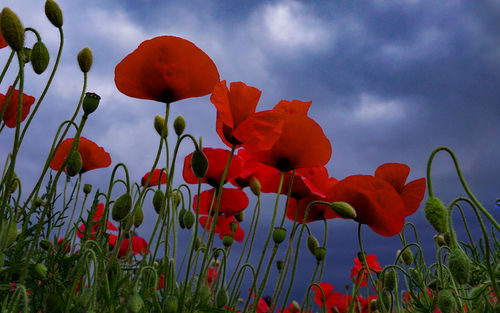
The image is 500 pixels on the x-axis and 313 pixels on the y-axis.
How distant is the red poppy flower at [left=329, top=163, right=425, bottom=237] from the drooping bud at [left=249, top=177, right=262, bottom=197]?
1.46 ft

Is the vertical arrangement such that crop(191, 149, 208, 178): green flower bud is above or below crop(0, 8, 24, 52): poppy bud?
below

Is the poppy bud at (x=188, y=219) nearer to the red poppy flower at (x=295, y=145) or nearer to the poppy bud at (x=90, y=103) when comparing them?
the red poppy flower at (x=295, y=145)

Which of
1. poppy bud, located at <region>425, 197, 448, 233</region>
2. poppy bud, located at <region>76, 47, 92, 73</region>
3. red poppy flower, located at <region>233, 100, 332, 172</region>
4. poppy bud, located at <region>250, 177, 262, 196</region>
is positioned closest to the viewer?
poppy bud, located at <region>425, 197, 448, 233</region>

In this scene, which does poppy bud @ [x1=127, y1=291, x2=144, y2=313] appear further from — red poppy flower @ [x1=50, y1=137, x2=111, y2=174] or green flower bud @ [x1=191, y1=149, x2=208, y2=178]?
red poppy flower @ [x1=50, y1=137, x2=111, y2=174]

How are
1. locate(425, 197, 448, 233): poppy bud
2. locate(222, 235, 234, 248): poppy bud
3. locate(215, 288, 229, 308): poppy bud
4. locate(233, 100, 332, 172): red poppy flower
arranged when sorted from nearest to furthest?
locate(425, 197, 448, 233): poppy bud, locate(233, 100, 332, 172): red poppy flower, locate(215, 288, 229, 308): poppy bud, locate(222, 235, 234, 248): poppy bud

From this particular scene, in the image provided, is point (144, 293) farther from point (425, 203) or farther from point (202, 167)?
point (425, 203)

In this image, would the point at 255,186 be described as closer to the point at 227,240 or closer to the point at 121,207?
the point at 227,240

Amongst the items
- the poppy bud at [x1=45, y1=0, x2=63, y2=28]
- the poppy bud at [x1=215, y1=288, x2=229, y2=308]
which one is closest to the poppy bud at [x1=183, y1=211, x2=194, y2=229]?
the poppy bud at [x1=215, y1=288, x2=229, y2=308]

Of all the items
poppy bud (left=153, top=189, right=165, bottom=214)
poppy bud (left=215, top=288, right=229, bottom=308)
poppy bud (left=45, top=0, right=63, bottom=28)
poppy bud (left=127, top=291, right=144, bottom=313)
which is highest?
poppy bud (left=45, top=0, right=63, bottom=28)

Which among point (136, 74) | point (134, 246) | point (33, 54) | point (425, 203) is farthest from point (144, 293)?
point (134, 246)

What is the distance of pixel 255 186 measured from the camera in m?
2.15

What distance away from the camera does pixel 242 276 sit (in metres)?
2.07

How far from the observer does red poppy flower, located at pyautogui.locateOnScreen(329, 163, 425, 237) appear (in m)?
1.65

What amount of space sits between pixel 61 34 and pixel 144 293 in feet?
3.06
